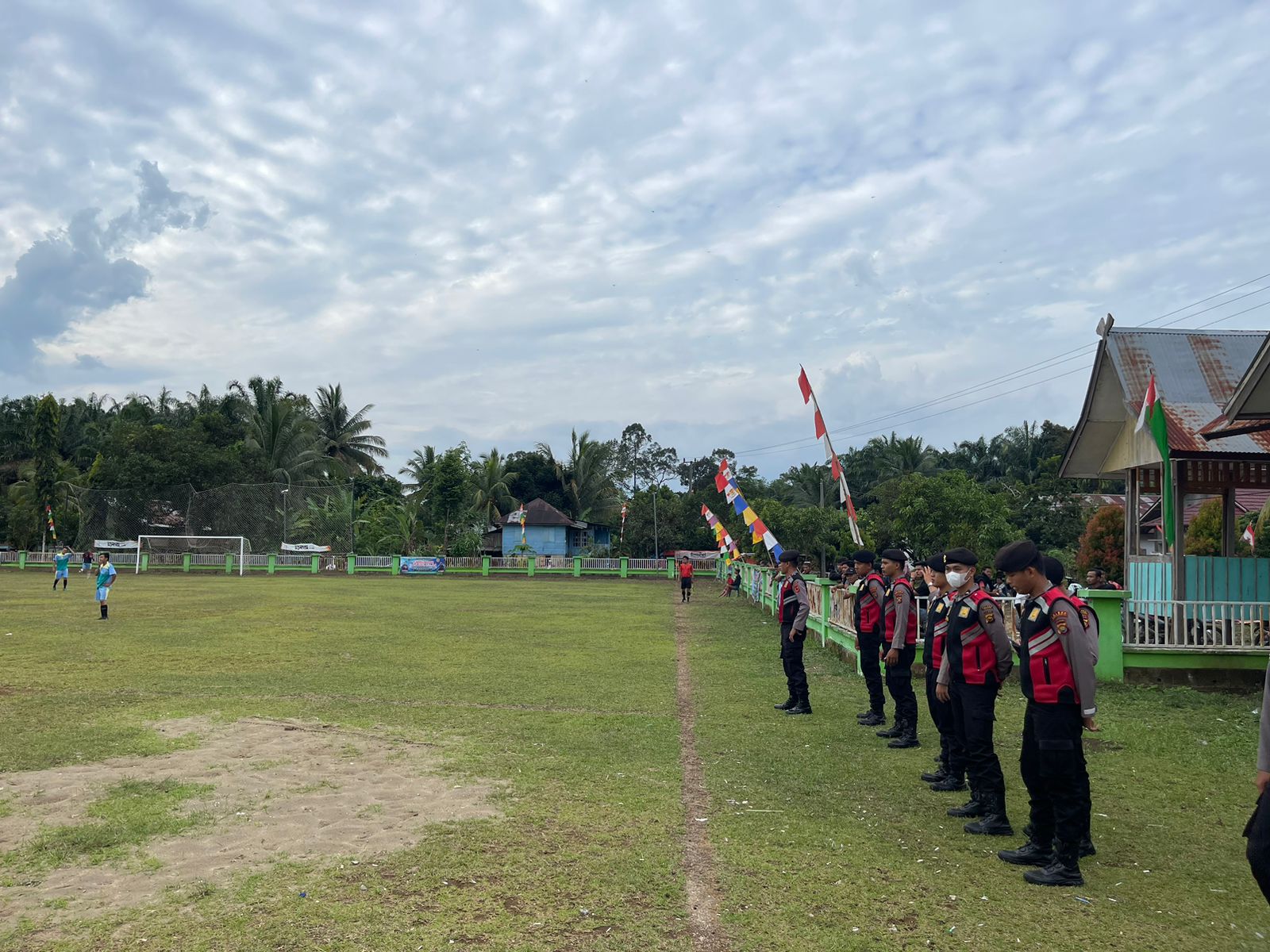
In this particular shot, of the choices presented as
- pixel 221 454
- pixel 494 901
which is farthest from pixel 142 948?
pixel 221 454

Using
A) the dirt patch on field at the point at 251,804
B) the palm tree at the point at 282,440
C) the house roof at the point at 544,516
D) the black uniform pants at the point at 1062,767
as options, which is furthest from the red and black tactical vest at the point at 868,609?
the house roof at the point at 544,516

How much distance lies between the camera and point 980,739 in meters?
6.06

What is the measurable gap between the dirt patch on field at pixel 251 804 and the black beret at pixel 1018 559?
3.48 m

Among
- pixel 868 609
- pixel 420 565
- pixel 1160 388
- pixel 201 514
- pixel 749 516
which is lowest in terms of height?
pixel 420 565

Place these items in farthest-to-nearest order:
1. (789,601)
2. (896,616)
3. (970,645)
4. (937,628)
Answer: (789,601), (896,616), (937,628), (970,645)

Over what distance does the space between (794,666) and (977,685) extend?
12.7ft

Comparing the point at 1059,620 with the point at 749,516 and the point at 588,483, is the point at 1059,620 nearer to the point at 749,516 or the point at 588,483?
the point at 749,516

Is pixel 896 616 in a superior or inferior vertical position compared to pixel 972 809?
superior

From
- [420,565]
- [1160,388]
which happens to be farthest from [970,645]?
[420,565]

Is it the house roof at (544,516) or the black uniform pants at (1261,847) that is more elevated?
the house roof at (544,516)

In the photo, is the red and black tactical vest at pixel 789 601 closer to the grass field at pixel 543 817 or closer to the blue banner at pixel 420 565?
the grass field at pixel 543 817

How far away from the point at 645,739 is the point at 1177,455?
908 centimetres

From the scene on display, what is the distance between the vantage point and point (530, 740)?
8359 millimetres

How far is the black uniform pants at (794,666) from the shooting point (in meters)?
9.91
